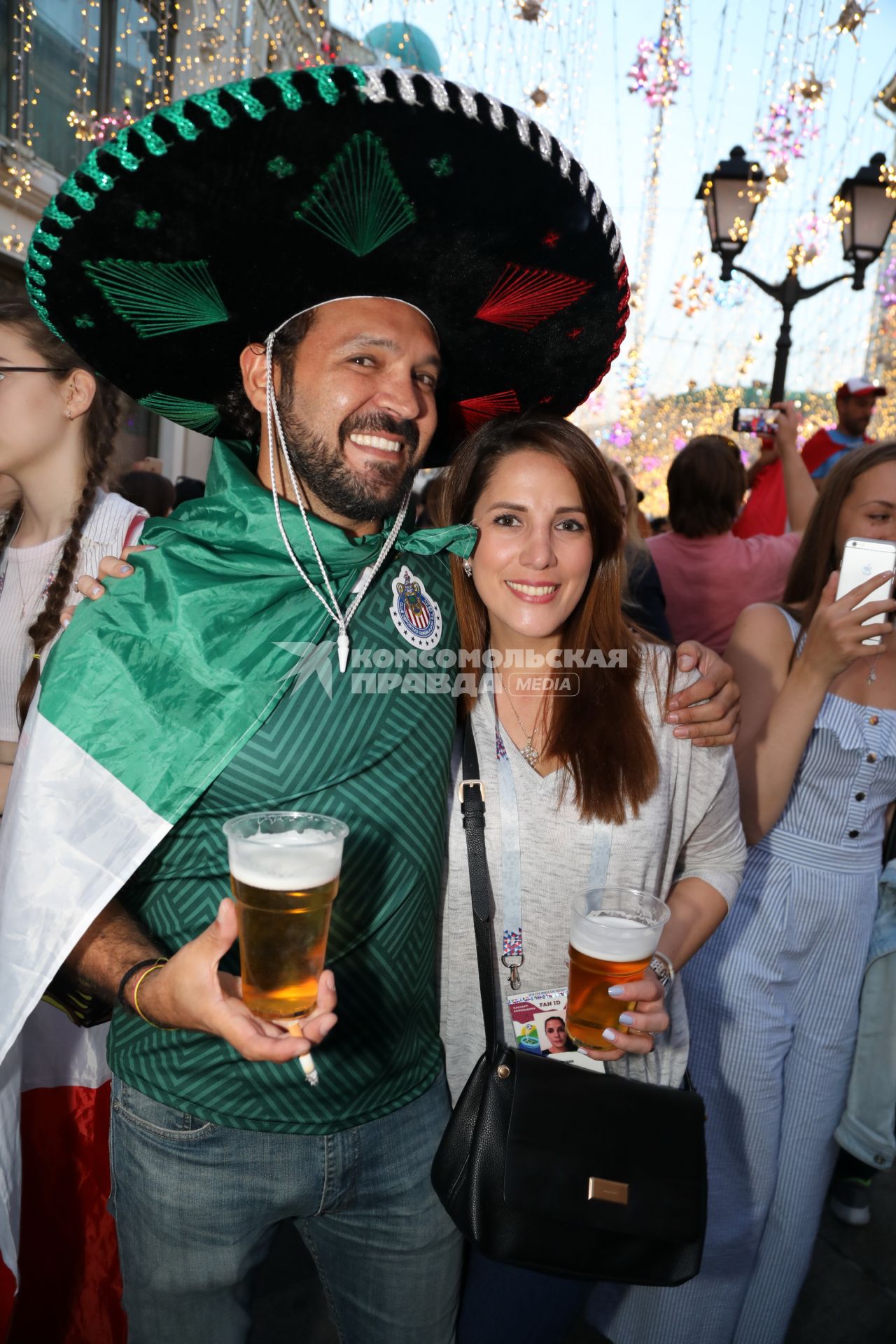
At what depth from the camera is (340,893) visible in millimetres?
1619

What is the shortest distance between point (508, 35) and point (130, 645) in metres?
8.41

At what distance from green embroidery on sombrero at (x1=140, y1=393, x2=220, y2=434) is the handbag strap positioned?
98 centimetres

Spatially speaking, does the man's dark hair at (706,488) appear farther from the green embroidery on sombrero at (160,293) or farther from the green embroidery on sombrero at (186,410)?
the green embroidery on sombrero at (160,293)

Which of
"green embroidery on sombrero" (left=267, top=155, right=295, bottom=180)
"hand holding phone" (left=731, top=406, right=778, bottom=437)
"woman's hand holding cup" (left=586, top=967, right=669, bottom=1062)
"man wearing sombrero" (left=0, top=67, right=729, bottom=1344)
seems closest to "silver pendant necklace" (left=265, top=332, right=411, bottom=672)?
"man wearing sombrero" (left=0, top=67, right=729, bottom=1344)

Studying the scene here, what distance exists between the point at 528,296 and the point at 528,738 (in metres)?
0.95

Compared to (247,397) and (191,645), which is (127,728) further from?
(247,397)

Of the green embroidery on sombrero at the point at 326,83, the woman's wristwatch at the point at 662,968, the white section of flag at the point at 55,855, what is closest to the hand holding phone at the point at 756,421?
the woman's wristwatch at the point at 662,968

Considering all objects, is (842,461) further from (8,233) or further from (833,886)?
(8,233)

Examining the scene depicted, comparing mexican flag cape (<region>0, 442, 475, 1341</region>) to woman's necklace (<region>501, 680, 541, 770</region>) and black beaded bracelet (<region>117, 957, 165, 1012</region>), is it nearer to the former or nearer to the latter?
black beaded bracelet (<region>117, 957, 165, 1012</region>)

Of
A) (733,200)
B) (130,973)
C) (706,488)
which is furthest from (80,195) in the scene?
(733,200)

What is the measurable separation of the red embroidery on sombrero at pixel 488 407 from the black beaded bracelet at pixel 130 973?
1.46 m

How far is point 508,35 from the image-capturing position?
801 cm

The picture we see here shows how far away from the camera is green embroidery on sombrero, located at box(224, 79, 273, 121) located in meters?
1.44

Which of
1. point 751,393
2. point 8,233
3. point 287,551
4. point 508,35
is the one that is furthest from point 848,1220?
point 751,393
